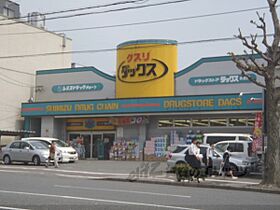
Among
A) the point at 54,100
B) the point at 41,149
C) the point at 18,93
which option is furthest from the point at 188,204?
the point at 18,93

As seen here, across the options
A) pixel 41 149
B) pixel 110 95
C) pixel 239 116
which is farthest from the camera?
pixel 110 95

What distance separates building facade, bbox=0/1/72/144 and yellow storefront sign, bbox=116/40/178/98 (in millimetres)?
9851

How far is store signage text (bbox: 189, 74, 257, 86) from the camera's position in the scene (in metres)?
32.5

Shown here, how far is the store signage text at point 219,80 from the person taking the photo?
32500mm

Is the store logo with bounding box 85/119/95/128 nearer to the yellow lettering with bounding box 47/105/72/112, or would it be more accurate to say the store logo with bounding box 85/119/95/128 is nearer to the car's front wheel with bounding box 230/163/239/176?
the yellow lettering with bounding box 47/105/72/112

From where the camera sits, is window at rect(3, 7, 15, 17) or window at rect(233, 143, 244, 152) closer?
window at rect(233, 143, 244, 152)

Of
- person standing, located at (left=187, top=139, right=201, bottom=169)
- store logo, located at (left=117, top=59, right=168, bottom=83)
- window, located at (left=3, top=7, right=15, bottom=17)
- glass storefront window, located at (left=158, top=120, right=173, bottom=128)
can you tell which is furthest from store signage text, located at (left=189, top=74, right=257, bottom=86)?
window, located at (left=3, top=7, right=15, bottom=17)

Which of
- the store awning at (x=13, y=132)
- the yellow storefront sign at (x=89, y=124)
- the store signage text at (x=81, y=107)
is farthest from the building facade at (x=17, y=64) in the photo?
the yellow storefront sign at (x=89, y=124)

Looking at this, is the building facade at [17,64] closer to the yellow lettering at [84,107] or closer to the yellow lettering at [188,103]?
the yellow lettering at [84,107]

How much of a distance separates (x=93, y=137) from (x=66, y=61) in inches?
530

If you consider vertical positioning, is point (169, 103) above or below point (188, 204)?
above

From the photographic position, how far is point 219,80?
33.3m

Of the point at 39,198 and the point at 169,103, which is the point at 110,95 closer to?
the point at 169,103

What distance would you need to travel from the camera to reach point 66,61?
48938mm
